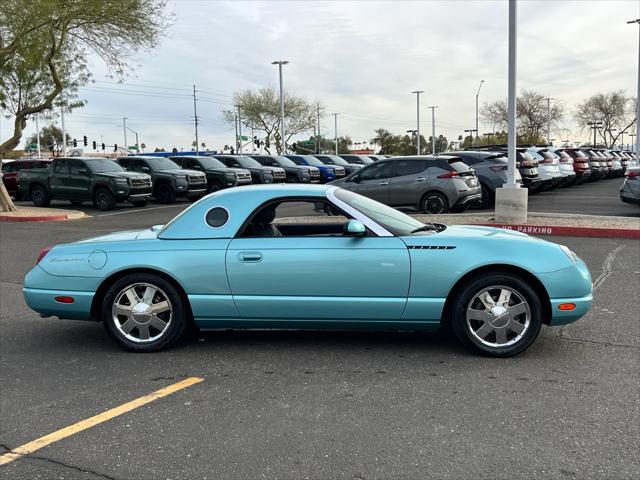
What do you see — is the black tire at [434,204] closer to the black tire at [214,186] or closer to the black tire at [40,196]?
the black tire at [214,186]

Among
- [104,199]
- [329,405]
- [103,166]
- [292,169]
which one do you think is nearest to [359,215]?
[329,405]

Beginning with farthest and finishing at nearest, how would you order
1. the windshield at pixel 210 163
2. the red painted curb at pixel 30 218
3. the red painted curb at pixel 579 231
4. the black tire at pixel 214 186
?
the windshield at pixel 210 163, the black tire at pixel 214 186, the red painted curb at pixel 30 218, the red painted curb at pixel 579 231

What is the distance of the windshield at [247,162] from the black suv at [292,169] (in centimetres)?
124

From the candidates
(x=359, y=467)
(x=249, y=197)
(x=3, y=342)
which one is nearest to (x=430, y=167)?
(x=249, y=197)

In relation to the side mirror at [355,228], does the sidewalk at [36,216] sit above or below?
below

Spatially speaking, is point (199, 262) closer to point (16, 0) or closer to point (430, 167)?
point (430, 167)

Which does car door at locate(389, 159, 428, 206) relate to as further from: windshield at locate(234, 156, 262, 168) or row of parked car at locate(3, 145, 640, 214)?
windshield at locate(234, 156, 262, 168)

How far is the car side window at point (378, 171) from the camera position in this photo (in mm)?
14961

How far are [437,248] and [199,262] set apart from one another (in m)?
1.92

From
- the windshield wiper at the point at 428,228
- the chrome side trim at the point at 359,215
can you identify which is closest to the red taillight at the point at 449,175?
the windshield wiper at the point at 428,228

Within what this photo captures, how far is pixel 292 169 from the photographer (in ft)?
89.7

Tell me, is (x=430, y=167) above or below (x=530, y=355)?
above

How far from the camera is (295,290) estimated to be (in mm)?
4625

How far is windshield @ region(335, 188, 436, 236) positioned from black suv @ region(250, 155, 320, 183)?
2208cm
